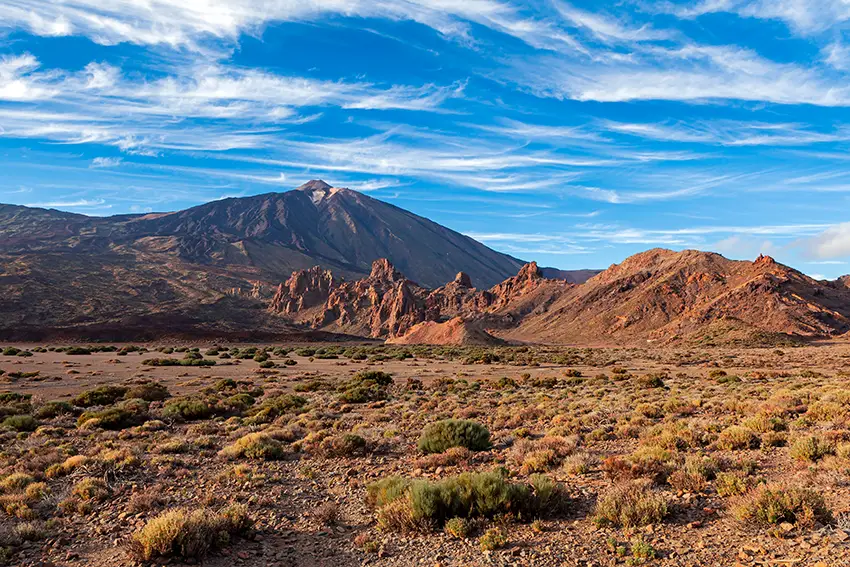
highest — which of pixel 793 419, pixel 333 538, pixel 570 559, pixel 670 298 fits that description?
pixel 670 298

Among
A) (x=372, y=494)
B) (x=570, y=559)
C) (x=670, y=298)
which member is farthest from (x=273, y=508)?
(x=670, y=298)

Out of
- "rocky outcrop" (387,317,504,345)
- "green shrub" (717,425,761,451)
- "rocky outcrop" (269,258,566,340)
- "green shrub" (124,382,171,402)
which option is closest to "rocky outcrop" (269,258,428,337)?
"rocky outcrop" (269,258,566,340)

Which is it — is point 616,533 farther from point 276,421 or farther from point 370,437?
point 276,421

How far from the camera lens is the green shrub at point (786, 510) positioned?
250 inches

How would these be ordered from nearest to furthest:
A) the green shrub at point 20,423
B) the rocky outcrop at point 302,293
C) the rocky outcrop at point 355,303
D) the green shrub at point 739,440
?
the green shrub at point 739,440 < the green shrub at point 20,423 < the rocky outcrop at point 355,303 < the rocky outcrop at point 302,293

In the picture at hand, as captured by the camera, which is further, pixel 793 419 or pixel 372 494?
pixel 793 419

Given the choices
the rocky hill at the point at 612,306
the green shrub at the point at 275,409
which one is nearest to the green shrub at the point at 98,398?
the green shrub at the point at 275,409

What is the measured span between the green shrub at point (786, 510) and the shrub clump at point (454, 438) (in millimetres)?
6449

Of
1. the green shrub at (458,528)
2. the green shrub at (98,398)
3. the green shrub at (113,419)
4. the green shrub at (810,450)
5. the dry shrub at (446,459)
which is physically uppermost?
the green shrub at (810,450)

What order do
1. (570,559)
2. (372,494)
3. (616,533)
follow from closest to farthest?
(570,559)
(616,533)
(372,494)

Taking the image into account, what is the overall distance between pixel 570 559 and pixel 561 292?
13076 cm

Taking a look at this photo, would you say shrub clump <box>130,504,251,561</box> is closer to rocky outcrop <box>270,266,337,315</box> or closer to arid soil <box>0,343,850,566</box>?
arid soil <box>0,343,850,566</box>

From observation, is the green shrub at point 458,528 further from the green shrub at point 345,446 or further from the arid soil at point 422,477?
the green shrub at point 345,446

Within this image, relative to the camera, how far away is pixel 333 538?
24.6 feet
